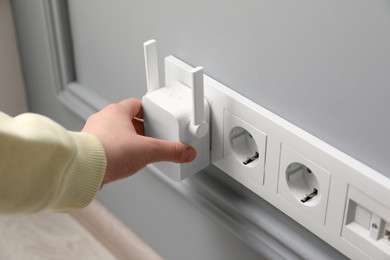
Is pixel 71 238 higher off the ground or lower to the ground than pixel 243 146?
lower

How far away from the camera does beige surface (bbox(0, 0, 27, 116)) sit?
98cm

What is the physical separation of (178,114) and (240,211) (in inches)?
5.0

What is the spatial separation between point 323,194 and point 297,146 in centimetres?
5

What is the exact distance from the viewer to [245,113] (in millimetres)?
655

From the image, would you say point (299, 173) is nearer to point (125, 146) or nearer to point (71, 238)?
point (125, 146)

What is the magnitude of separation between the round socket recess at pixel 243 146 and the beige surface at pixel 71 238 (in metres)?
0.27

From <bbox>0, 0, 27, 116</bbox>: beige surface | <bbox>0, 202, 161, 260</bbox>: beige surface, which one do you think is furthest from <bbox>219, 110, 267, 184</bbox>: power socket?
<bbox>0, 0, 27, 116</bbox>: beige surface

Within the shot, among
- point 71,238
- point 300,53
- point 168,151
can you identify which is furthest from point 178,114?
point 71,238

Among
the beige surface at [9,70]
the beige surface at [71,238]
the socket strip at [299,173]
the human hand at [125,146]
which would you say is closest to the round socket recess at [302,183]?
the socket strip at [299,173]

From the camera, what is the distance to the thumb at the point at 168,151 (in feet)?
2.17

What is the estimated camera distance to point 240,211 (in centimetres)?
73

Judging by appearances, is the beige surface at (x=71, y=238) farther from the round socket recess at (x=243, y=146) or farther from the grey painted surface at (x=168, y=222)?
the round socket recess at (x=243, y=146)

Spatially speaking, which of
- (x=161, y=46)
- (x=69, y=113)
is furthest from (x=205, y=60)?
(x=69, y=113)

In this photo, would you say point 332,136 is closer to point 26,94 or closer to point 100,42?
point 100,42
